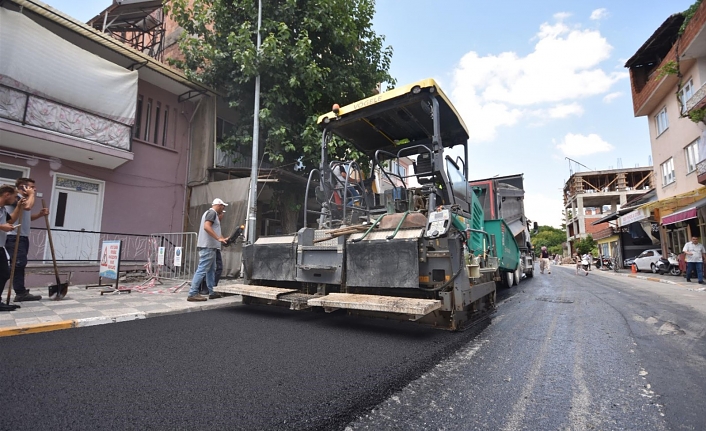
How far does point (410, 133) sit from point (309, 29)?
6184mm

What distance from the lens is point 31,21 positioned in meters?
7.51

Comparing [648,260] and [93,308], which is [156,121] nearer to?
[93,308]

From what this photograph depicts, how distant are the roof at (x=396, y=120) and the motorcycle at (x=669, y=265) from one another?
1763cm

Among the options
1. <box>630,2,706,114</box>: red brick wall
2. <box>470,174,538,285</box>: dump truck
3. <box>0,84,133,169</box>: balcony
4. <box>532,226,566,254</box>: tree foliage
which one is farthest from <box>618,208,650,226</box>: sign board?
<box>532,226,566,254</box>: tree foliage

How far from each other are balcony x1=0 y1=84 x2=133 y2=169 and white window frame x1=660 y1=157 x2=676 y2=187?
23.9 m

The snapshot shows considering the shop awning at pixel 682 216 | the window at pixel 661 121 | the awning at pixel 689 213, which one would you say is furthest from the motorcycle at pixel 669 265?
the window at pixel 661 121

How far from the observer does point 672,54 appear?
15.6 m

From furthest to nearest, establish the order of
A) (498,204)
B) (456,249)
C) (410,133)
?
(498,204)
(410,133)
(456,249)

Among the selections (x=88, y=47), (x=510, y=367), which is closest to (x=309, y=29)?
(x=88, y=47)

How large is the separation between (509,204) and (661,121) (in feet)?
53.2

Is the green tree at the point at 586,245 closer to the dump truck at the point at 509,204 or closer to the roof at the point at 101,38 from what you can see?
the dump truck at the point at 509,204

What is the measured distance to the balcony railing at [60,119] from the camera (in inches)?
288

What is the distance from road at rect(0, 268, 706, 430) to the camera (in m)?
1.98

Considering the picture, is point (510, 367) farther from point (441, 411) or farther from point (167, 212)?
point (167, 212)
